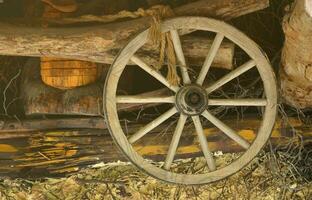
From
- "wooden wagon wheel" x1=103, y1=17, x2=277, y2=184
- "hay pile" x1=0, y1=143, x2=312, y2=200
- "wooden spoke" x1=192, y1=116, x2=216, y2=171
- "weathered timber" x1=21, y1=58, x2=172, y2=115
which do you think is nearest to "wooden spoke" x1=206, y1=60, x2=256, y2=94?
"wooden wagon wheel" x1=103, y1=17, x2=277, y2=184

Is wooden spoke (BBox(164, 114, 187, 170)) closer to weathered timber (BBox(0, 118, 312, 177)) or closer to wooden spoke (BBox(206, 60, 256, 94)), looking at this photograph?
wooden spoke (BBox(206, 60, 256, 94))

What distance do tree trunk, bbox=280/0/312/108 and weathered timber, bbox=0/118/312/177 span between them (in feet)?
0.70

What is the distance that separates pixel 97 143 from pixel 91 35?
27.4 inches

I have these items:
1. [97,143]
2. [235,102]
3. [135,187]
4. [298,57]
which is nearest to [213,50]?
[235,102]

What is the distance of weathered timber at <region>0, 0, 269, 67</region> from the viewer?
212cm

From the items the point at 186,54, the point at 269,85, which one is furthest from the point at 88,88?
the point at 269,85

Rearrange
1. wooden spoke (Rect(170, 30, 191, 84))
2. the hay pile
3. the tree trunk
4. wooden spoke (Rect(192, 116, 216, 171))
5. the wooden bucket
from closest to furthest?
the tree trunk
wooden spoke (Rect(170, 30, 191, 84))
wooden spoke (Rect(192, 116, 216, 171))
the wooden bucket
the hay pile

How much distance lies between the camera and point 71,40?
7.14 ft

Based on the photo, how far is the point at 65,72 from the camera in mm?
2379

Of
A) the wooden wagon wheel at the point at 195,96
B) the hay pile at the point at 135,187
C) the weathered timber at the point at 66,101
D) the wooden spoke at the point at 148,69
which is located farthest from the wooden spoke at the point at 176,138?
the hay pile at the point at 135,187

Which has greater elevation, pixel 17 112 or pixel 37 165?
pixel 17 112

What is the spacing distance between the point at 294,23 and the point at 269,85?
28cm

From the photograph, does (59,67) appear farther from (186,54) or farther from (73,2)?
(186,54)

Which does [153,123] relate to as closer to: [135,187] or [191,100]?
[191,100]
